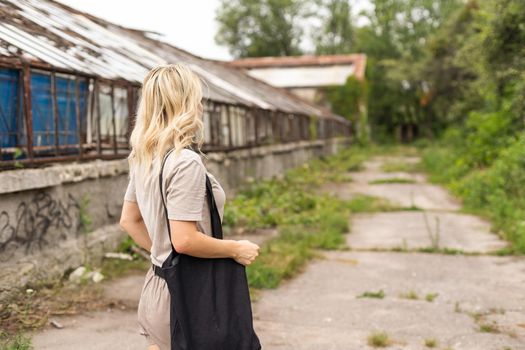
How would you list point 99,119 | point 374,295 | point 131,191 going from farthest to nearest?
point 99,119 < point 374,295 < point 131,191

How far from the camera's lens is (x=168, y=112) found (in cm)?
246

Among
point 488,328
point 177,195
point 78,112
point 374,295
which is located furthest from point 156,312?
point 78,112

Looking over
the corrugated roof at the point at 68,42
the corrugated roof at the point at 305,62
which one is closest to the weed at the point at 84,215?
the corrugated roof at the point at 68,42

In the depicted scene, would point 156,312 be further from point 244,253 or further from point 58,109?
point 58,109

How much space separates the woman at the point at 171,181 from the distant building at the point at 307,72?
102ft

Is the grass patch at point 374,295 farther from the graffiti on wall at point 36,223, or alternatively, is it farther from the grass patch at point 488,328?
the graffiti on wall at point 36,223

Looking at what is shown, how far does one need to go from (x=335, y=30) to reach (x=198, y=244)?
53.5 m

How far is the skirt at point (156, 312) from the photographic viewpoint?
101 inches

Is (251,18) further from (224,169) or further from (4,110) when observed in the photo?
(4,110)

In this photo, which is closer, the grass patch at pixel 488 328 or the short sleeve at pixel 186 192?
the short sleeve at pixel 186 192

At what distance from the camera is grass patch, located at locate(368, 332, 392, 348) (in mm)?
4727

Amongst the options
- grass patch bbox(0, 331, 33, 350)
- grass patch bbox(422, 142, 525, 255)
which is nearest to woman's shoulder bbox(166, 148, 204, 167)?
grass patch bbox(0, 331, 33, 350)

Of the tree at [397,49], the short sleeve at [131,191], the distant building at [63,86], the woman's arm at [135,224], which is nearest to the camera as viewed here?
the short sleeve at [131,191]

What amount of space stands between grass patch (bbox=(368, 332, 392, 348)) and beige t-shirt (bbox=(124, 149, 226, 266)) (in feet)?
8.81
